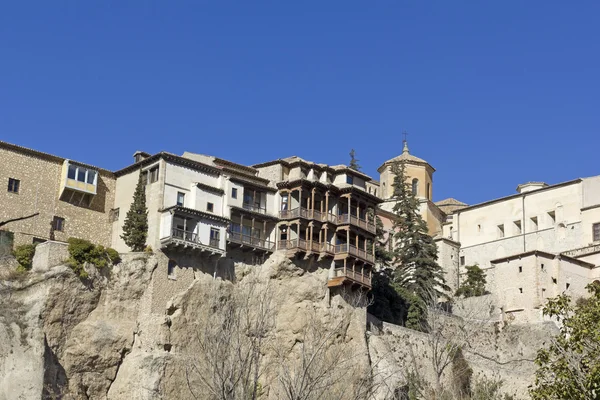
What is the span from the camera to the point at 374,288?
66.5m

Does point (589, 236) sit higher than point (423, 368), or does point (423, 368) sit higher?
point (589, 236)

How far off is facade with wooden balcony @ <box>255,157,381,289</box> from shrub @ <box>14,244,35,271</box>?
14325 mm

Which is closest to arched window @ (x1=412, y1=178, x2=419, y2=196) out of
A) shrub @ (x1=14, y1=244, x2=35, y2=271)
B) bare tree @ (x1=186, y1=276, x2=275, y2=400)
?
bare tree @ (x1=186, y1=276, x2=275, y2=400)

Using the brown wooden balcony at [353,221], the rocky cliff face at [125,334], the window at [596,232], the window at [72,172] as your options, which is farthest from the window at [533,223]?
the window at [72,172]

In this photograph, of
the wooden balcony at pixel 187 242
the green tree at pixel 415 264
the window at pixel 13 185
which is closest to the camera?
the wooden balcony at pixel 187 242

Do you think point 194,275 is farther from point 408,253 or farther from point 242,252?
point 408,253

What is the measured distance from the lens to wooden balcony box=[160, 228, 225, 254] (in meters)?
53.9

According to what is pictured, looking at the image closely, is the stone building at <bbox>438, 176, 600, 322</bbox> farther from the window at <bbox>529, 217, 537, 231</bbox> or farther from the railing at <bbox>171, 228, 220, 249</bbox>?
the railing at <bbox>171, 228, 220, 249</bbox>

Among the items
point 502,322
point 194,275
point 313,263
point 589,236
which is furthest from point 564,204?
point 194,275

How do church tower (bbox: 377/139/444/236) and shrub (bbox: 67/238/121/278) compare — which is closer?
shrub (bbox: 67/238/121/278)

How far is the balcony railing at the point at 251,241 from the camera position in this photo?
57531 millimetres

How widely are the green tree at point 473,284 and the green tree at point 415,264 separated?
1845 millimetres

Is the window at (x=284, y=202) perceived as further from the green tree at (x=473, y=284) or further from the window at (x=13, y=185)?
the green tree at (x=473, y=284)

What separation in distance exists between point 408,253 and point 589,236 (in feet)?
49.6
